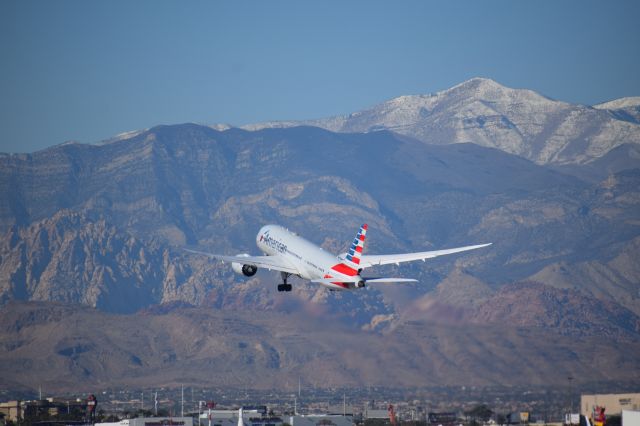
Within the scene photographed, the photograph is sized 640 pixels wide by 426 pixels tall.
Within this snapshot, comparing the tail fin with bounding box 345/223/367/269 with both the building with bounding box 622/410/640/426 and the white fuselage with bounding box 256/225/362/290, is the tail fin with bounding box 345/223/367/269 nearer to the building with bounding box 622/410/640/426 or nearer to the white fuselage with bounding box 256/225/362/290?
the white fuselage with bounding box 256/225/362/290

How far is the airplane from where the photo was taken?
163 m

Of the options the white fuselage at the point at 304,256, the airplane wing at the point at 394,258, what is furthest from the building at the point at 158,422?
the airplane wing at the point at 394,258

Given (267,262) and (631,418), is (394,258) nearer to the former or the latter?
(267,262)

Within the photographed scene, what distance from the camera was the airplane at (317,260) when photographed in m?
163

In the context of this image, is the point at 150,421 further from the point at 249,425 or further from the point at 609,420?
the point at 609,420

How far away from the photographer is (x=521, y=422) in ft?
644

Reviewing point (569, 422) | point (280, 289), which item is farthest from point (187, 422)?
point (569, 422)

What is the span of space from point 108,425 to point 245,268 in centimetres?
2869

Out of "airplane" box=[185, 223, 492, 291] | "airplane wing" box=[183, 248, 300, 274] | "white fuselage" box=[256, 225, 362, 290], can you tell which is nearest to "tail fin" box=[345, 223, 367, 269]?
"airplane" box=[185, 223, 492, 291]

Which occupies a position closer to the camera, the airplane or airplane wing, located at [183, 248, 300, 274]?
the airplane

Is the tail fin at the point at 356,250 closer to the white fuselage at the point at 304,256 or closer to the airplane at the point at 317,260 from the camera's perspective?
the airplane at the point at 317,260

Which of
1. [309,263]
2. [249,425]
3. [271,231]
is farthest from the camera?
[249,425]

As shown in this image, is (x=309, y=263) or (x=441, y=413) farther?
(x=441, y=413)

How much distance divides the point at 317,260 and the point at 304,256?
4.29 meters
